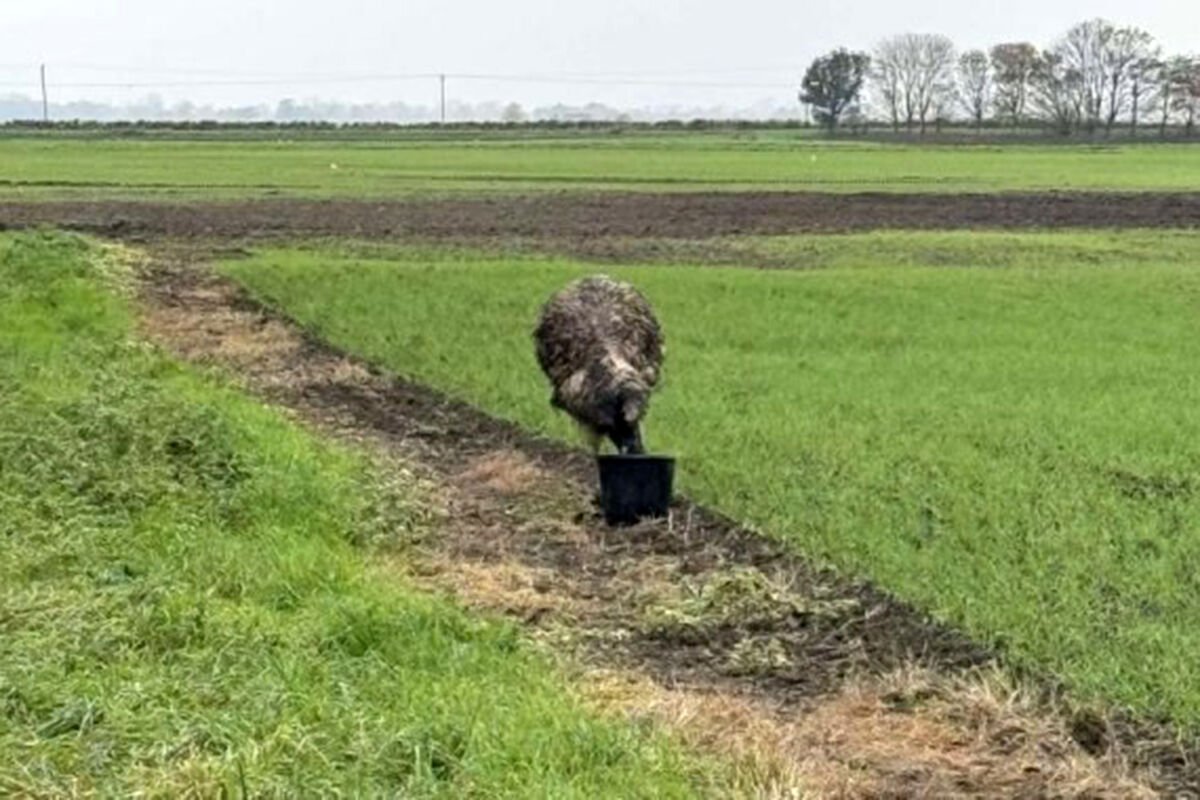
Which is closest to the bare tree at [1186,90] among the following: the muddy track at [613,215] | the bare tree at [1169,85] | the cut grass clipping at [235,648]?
the bare tree at [1169,85]

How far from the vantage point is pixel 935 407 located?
1330 cm

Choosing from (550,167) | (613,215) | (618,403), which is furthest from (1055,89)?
(618,403)

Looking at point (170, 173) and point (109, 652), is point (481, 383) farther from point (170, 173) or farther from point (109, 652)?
point (170, 173)

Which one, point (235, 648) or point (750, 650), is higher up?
point (235, 648)

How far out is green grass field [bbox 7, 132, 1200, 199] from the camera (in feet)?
147

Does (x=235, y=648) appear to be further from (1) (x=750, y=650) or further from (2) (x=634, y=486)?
(2) (x=634, y=486)

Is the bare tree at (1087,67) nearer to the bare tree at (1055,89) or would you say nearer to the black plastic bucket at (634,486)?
the bare tree at (1055,89)

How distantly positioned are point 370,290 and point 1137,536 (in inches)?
548

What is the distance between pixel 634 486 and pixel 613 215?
83.2ft

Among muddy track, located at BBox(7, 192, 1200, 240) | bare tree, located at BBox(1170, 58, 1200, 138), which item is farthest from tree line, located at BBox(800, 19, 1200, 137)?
muddy track, located at BBox(7, 192, 1200, 240)

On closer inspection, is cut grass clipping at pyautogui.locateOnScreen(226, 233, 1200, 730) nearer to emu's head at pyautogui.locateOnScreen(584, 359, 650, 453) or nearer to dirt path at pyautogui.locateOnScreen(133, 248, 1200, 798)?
dirt path at pyautogui.locateOnScreen(133, 248, 1200, 798)

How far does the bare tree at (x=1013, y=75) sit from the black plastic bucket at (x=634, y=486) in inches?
4204

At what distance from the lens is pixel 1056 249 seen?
90.6 feet

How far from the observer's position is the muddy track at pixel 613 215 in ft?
103
